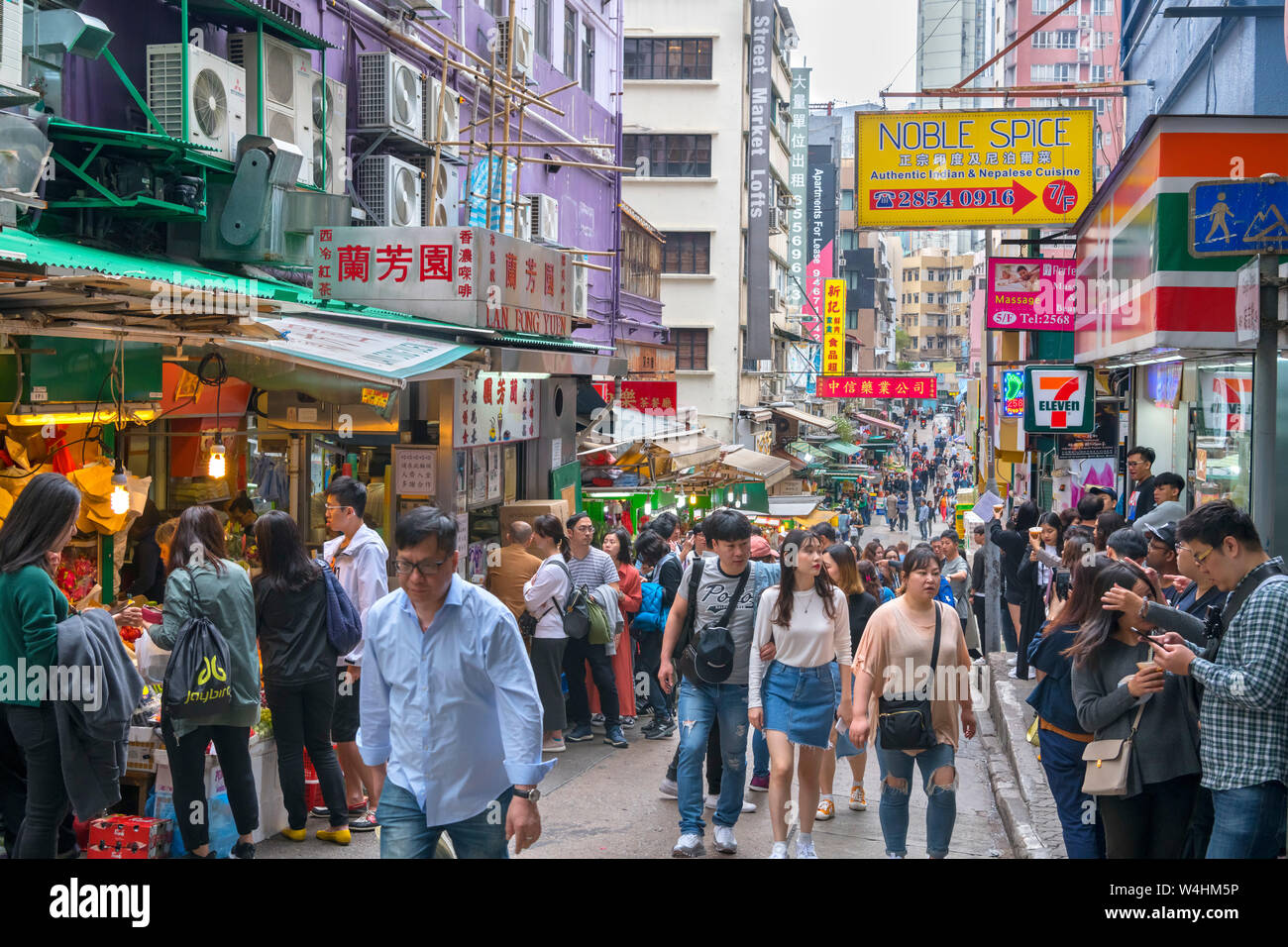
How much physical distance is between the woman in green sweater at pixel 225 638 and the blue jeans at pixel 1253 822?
4326mm

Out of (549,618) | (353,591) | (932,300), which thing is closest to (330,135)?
(549,618)

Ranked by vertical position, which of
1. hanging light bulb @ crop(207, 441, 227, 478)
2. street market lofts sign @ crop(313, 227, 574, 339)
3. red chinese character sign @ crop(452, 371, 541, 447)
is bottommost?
hanging light bulb @ crop(207, 441, 227, 478)

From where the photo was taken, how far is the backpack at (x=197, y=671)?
5.84 metres

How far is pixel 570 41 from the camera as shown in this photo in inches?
763

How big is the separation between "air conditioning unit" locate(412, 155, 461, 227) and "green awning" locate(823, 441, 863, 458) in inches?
1229

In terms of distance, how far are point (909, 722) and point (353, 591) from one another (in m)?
3.23

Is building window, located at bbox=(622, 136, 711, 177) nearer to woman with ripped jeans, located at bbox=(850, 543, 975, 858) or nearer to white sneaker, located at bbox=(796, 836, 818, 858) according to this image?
woman with ripped jeans, located at bbox=(850, 543, 975, 858)

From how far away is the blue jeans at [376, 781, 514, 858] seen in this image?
4.51m

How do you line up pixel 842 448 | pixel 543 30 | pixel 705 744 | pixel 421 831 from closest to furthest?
pixel 421 831, pixel 705 744, pixel 543 30, pixel 842 448

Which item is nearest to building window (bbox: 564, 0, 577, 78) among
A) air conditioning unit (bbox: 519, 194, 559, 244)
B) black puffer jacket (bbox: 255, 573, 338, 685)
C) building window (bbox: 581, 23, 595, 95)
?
building window (bbox: 581, 23, 595, 95)

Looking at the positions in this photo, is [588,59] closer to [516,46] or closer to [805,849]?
[516,46]

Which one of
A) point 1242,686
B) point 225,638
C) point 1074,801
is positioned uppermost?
point 1242,686
